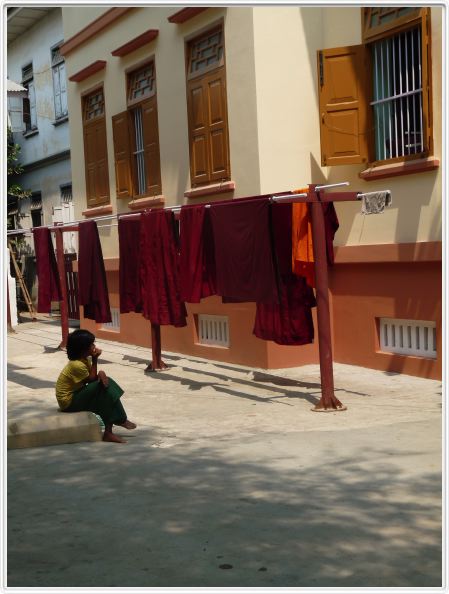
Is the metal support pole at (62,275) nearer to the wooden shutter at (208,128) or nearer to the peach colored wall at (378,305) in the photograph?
the wooden shutter at (208,128)

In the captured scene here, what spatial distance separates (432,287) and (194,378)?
11.6 feet

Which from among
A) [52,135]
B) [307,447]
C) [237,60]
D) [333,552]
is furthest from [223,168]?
[52,135]

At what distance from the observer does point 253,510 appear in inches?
222

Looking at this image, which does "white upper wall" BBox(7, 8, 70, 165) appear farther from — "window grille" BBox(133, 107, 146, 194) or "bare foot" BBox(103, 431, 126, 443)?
"bare foot" BBox(103, 431, 126, 443)

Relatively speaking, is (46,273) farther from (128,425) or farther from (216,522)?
(216,522)

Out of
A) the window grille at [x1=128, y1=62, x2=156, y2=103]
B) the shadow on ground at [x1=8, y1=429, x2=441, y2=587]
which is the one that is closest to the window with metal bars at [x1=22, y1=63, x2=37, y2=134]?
the window grille at [x1=128, y1=62, x2=156, y2=103]

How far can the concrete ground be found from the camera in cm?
457

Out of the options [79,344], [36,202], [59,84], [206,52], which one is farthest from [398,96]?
[36,202]

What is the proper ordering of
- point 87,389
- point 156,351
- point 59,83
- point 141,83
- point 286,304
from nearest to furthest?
point 87,389 < point 286,304 < point 156,351 < point 141,83 < point 59,83

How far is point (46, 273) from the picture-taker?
1562 cm

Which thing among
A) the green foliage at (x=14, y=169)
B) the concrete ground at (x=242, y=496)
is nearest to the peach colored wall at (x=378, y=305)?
the concrete ground at (x=242, y=496)

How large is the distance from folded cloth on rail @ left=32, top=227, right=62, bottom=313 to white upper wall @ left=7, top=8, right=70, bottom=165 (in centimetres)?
694

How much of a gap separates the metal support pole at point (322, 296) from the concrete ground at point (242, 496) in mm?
250

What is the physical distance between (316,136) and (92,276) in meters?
3.99
